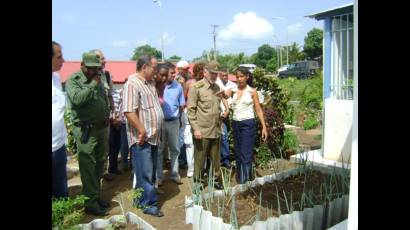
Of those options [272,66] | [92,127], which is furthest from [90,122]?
[272,66]

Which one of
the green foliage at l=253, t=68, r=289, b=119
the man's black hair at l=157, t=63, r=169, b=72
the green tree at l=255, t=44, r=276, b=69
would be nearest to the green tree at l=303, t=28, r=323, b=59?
the green tree at l=255, t=44, r=276, b=69

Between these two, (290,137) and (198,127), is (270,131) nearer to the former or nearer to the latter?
(290,137)

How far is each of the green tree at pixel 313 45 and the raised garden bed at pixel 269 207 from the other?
159 feet

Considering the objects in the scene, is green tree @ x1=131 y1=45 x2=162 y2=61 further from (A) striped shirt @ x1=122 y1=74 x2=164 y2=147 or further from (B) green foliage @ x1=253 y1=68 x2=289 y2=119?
(B) green foliage @ x1=253 y1=68 x2=289 y2=119

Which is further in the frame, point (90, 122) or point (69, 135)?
point (69, 135)

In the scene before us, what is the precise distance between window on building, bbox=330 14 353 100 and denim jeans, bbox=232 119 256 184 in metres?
1.90

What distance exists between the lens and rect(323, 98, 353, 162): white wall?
5812 millimetres

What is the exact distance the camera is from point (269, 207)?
13.1ft

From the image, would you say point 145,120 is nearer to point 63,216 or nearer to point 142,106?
point 142,106

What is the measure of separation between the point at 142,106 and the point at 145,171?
671 mm

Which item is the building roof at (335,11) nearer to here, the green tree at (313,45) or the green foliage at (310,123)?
the green foliage at (310,123)
